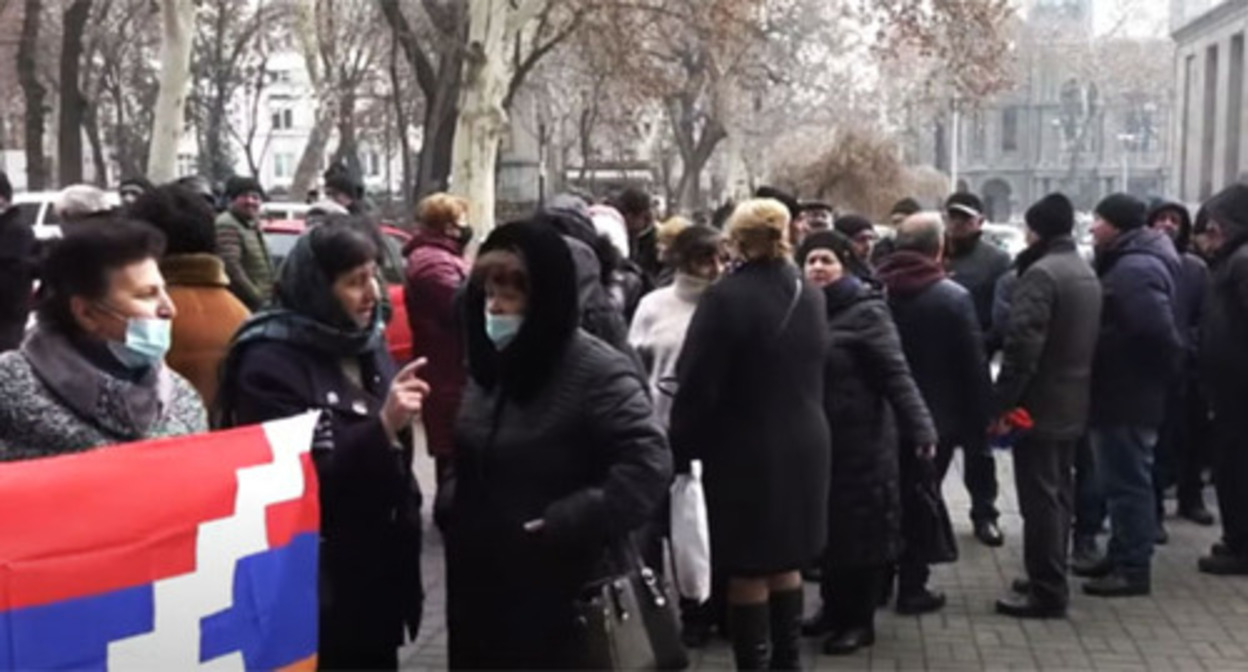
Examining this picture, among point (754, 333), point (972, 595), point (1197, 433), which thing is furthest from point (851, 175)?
point (754, 333)

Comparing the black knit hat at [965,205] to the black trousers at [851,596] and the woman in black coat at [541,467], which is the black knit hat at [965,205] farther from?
the woman in black coat at [541,467]

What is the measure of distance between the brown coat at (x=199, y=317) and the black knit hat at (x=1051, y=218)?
11.9 feet

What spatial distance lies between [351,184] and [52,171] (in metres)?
27.6

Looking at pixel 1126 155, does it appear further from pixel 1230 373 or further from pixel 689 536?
pixel 689 536

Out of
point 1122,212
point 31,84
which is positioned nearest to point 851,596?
point 1122,212

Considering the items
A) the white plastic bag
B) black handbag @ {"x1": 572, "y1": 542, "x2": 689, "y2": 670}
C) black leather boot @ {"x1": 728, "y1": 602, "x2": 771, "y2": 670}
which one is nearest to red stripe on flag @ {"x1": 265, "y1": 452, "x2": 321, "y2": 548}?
black handbag @ {"x1": 572, "y1": 542, "x2": 689, "y2": 670}

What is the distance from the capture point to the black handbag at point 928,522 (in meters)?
6.71

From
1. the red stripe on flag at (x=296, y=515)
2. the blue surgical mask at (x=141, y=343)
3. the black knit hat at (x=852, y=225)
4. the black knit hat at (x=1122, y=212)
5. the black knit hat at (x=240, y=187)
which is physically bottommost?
the red stripe on flag at (x=296, y=515)

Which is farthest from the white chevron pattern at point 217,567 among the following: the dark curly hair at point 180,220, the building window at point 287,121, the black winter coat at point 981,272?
the building window at point 287,121

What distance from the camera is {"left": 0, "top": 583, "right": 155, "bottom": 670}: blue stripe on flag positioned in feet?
9.85

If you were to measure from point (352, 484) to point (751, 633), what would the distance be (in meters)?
2.10

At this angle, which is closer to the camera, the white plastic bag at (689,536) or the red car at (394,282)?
the white plastic bag at (689,536)

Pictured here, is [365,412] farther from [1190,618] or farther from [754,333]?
[1190,618]

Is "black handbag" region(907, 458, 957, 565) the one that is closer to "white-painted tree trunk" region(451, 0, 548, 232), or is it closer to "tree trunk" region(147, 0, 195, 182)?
"white-painted tree trunk" region(451, 0, 548, 232)
